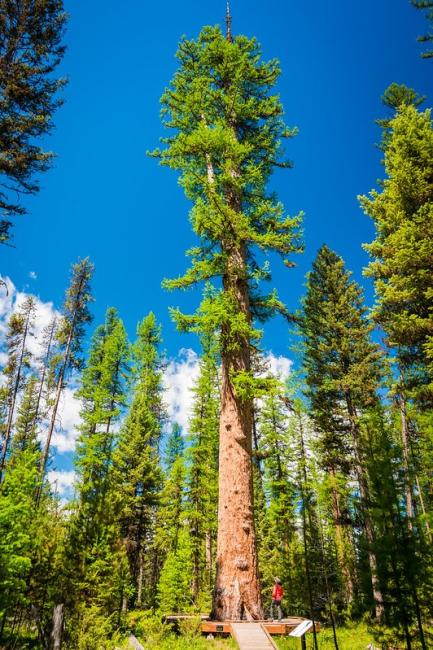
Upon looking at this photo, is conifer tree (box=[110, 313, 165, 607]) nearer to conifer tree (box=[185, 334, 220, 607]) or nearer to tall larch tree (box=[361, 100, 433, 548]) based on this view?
conifer tree (box=[185, 334, 220, 607])

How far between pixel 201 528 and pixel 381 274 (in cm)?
1897

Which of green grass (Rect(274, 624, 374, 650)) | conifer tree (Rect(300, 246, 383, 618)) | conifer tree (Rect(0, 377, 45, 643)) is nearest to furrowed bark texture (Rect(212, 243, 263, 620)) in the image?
green grass (Rect(274, 624, 374, 650))

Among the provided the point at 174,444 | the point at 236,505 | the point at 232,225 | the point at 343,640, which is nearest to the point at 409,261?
the point at 232,225

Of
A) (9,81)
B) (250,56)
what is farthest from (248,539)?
(250,56)

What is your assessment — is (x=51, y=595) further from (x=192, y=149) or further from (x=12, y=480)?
(x=192, y=149)

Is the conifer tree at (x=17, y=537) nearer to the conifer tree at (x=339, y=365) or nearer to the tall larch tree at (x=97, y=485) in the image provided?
the tall larch tree at (x=97, y=485)

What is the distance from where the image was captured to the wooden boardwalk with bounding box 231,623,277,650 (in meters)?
5.62

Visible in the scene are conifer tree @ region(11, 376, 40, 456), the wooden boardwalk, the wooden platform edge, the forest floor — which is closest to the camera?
the wooden boardwalk

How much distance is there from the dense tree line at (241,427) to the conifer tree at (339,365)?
10cm

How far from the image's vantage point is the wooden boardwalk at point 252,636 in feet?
18.4

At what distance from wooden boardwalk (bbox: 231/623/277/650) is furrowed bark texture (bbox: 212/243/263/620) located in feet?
1.79

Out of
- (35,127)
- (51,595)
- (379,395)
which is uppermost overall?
(35,127)

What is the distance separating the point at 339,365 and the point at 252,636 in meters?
13.2

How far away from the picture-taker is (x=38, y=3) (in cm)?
1117
